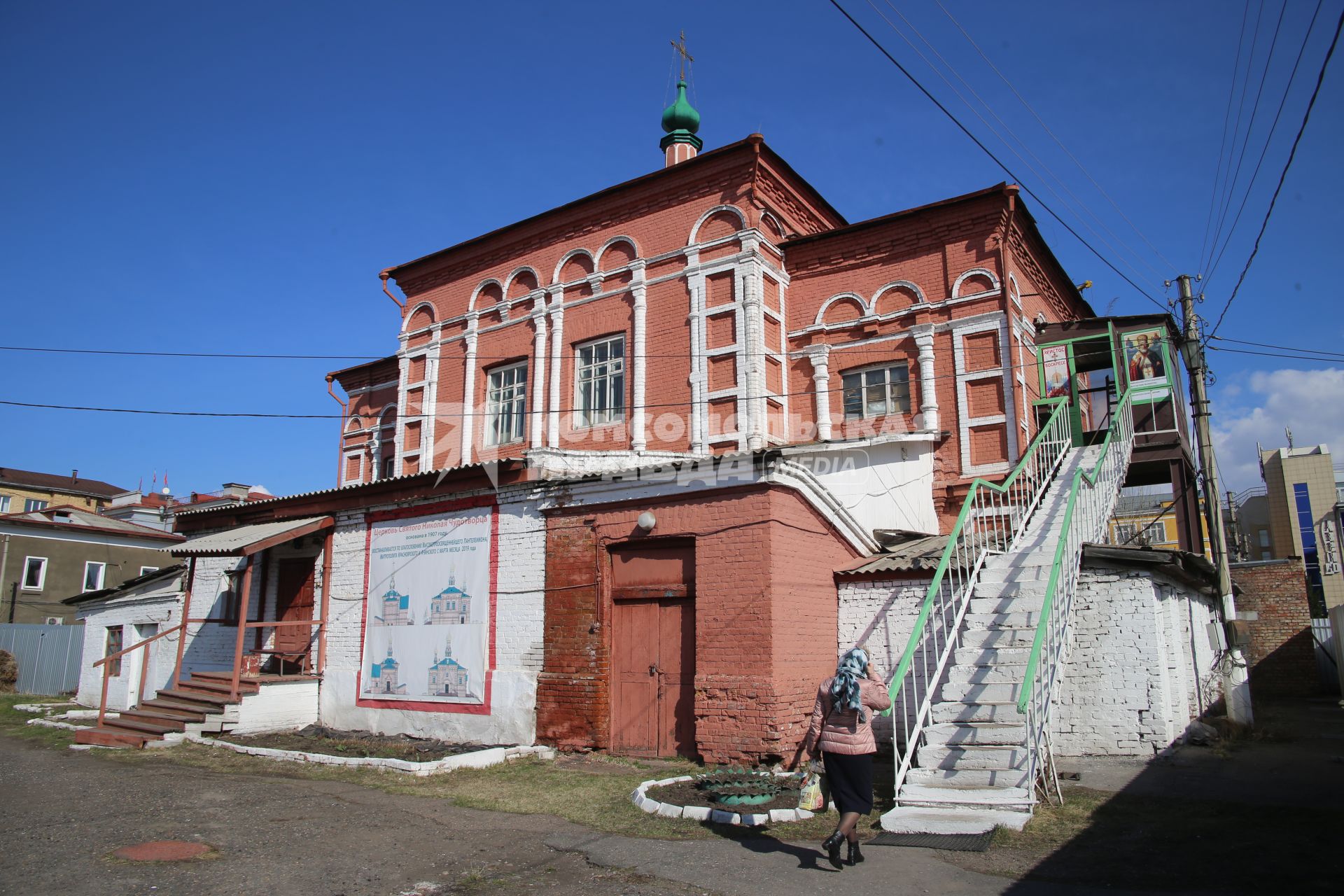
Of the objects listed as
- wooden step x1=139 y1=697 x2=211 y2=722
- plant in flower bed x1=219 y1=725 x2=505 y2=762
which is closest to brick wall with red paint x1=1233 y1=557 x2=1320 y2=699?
plant in flower bed x1=219 y1=725 x2=505 y2=762

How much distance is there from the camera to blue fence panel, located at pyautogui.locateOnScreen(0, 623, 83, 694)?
23608 millimetres

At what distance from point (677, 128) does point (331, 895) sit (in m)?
18.0

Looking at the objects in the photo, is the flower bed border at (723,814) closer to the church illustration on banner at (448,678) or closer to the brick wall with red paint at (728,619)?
the brick wall with red paint at (728,619)

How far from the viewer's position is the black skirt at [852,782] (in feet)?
19.5

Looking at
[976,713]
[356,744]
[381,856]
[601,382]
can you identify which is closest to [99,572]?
[601,382]

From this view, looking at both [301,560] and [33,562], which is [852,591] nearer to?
[301,560]

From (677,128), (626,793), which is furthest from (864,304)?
(626,793)

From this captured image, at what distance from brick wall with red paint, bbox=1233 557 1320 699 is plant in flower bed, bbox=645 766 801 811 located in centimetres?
1704

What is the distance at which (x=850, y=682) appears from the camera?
20.3 feet

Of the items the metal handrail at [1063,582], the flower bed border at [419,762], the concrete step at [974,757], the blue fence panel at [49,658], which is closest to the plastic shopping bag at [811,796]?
the concrete step at [974,757]

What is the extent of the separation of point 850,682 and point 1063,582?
3406mm

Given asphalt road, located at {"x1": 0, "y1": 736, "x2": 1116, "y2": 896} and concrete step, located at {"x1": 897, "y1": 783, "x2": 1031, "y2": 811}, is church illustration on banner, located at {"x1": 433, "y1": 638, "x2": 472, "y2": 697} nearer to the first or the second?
asphalt road, located at {"x1": 0, "y1": 736, "x2": 1116, "y2": 896}

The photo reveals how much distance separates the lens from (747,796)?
7277 millimetres

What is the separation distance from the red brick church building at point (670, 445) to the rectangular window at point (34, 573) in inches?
733
